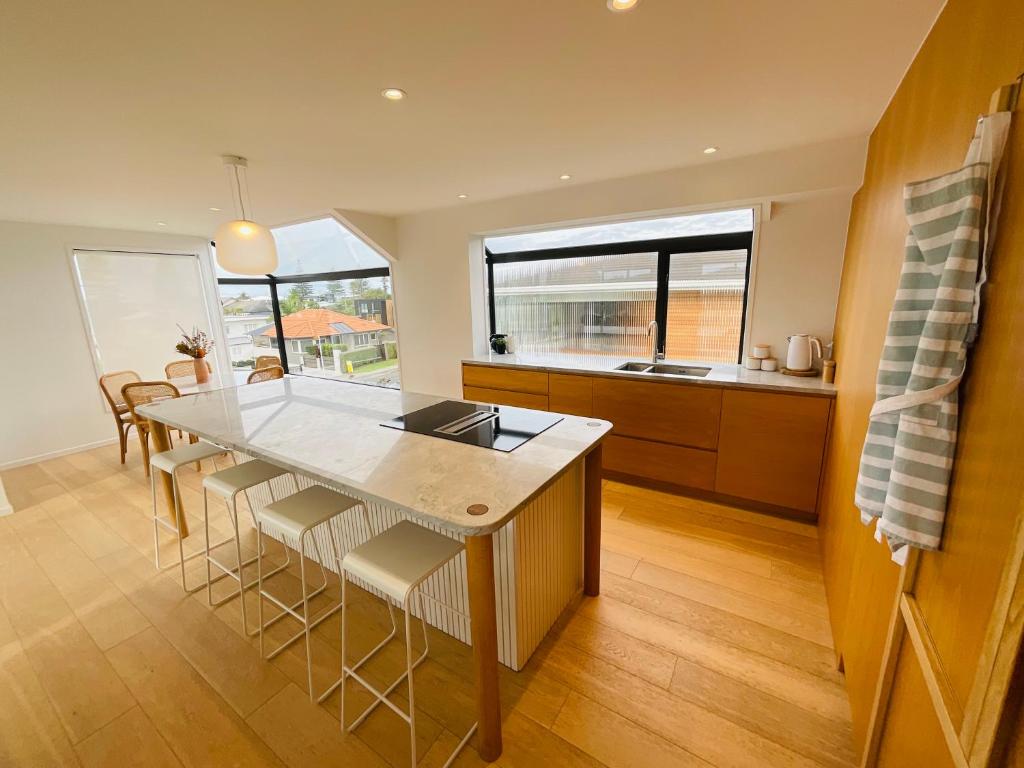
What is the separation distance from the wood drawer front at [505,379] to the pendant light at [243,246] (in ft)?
6.23

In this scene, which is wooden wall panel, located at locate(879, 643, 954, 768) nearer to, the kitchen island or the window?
the kitchen island

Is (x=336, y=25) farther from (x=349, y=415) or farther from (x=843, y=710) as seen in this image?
(x=843, y=710)

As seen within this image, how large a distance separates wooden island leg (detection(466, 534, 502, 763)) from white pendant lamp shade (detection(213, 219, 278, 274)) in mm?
2252

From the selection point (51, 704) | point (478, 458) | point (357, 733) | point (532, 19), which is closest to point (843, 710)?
point (478, 458)

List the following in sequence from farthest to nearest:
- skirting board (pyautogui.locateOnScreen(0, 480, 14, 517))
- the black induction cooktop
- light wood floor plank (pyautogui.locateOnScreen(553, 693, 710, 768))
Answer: skirting board (pyautogui.locateOnScreen(0, 480, 14, 517)) → the black induction cooktop → light wood floor plank (pyautogui.locateOnScreen(553, 693, 710, 768))

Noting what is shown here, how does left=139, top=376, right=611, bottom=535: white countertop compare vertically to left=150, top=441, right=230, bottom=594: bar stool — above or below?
above

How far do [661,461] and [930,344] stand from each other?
2.26 meters

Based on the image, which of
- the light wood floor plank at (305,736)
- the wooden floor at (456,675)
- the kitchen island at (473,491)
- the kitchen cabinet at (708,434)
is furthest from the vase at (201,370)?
the light wood floor plank at (305,736)

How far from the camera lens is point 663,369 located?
325cm

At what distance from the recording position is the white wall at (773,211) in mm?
2445

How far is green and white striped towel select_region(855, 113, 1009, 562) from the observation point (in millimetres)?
759

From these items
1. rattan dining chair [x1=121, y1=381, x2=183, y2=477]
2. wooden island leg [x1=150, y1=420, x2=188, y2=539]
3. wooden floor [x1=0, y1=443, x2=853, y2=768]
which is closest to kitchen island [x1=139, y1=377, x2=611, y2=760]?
wooden floor [x1=0, y1=443, x2=853, y2=768]

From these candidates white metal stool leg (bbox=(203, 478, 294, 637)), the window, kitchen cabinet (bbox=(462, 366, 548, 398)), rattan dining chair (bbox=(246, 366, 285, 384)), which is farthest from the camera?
the window

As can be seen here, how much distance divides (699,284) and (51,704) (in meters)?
4.23
